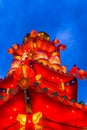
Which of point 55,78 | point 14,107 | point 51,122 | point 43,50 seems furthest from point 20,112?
point 43,50

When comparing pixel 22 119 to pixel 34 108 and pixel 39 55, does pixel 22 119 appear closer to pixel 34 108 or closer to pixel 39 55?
pixel 34 108

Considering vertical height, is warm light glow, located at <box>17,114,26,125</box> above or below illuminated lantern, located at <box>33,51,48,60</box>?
below

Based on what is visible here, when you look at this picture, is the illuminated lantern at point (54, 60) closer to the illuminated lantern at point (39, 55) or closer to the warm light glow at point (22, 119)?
the illuminated lantern at point (39, 55)

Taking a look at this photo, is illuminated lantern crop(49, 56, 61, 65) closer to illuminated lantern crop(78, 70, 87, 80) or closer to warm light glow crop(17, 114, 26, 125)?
illuminated lantern crop(78, 70, 87, 80)

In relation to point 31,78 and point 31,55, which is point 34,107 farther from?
point 31,55

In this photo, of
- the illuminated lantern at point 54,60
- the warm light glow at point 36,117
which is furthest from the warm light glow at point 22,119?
the illuminated lantern at point 54,60

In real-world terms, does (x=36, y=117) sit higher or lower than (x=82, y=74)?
lower

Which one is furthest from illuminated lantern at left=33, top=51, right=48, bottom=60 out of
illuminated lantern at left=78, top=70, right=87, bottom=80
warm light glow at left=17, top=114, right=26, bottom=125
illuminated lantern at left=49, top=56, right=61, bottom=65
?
warm light glow at left=17, top=114, right=26, bottom=125

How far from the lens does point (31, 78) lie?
14.5 m

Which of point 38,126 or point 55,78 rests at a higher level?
point 55,78

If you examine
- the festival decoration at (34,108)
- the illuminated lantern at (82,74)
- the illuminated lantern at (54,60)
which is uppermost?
the illuminated lantern at (54,60)

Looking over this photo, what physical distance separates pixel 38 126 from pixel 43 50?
9318 mm

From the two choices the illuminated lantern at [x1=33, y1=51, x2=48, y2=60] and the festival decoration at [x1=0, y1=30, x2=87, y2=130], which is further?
the illuminated lantern at [x1=33, y1=51, x2=48, y2=60]

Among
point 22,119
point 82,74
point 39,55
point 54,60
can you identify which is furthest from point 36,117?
point 54,60
